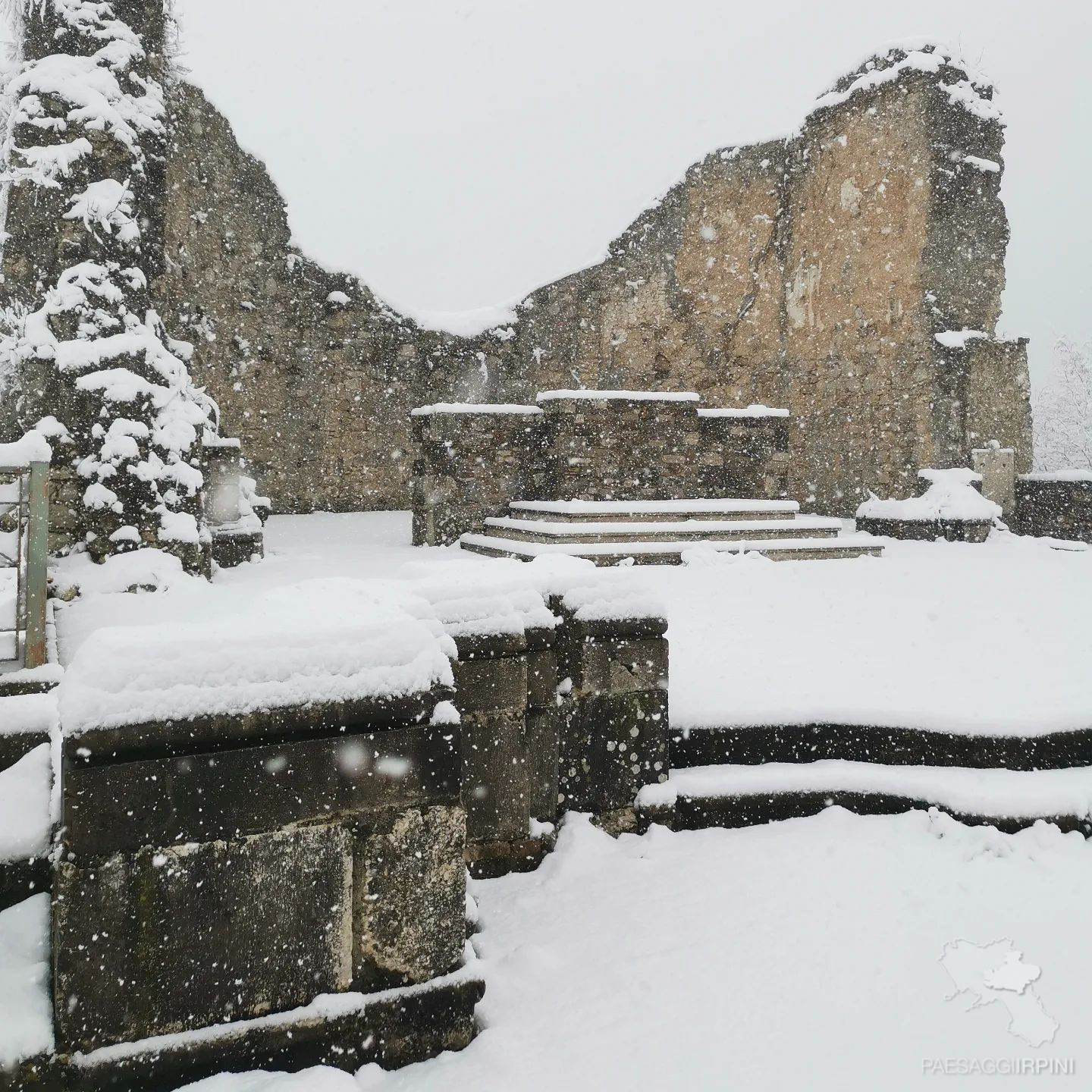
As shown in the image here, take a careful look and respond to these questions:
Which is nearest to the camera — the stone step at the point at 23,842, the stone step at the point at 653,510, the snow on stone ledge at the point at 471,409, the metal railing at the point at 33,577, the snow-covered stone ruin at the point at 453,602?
the snow-covered stone ruin at the point at 453,602

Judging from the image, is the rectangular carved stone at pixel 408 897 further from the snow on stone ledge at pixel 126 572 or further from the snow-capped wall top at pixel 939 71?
the snow-capped wall top at pixel 939 71

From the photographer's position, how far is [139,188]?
215 inches

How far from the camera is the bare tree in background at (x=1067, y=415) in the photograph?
89.5ft

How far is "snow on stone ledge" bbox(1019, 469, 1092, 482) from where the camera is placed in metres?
9.75

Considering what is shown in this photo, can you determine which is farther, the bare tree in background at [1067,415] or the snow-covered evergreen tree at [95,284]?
the bare tree in background at [1067,415]

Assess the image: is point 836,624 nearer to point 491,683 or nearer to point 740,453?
point 491,683

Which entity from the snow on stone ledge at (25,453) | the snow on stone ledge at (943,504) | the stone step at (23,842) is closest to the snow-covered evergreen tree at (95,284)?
the snow on stone ledge at (25,453)

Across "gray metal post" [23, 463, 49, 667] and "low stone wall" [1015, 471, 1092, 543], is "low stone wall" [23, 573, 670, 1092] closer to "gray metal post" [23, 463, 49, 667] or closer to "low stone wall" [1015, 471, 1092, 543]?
"gray metal post" [23, 463, 49, 667]

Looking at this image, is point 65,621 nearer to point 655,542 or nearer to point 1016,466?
point 655,542

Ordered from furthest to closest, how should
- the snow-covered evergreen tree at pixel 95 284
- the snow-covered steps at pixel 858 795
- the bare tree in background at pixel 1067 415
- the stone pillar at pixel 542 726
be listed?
the bare tree in background at pixel 1067 415 < the snow-covered evergreen tree at pixel 95 284 < the snow-covered steps at pixel 858 795 < the stone pillar at pixel 542 726

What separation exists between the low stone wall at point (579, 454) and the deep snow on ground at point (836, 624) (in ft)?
3.76

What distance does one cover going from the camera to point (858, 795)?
8.55ft

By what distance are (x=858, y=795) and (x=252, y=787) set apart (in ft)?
6.56

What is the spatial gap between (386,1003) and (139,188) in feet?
18.9
